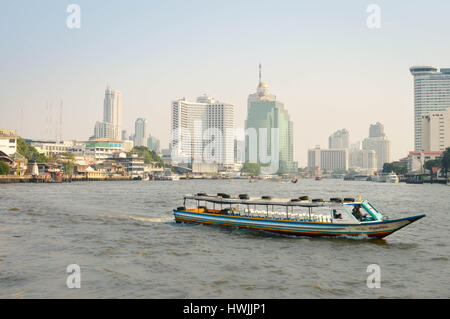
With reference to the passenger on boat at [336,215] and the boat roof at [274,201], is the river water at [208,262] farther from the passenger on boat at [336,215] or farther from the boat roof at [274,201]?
the boat roof at [274,201]

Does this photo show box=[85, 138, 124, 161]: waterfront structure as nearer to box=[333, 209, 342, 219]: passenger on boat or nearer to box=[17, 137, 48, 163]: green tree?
box=[17, 137, 48, 163]: green tree

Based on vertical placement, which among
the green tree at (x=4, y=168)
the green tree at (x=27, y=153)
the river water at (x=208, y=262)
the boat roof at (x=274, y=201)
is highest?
the green tree at (x=27, y=153)

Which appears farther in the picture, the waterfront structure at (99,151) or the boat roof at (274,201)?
the waterfront structure at (99,151)

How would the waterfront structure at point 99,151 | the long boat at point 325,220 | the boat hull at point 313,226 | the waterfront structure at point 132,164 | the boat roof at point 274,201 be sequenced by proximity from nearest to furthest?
the boat hull at point 313,226, the long boat at point 325,220, the boat roof at point 274,201, the waterfront structure at point 132,164, the waterfront structure at point 99,151

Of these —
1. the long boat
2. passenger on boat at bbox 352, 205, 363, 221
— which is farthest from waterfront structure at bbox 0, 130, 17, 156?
passenger on boat at bbox 352, 205, 363, 221

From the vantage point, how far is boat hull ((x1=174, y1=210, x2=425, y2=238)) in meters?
24.4

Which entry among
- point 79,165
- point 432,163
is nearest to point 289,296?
point 79,165

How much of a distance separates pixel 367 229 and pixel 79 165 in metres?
142

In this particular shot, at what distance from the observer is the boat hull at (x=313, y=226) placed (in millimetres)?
24430

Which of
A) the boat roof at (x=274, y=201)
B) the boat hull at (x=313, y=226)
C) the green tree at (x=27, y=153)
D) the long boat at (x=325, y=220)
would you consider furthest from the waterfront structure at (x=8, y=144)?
the long boat at (x=325, y=220)

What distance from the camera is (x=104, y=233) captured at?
2839 cm

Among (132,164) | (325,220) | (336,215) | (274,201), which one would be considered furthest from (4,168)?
(336,215)

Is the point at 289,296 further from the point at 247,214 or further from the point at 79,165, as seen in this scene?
the point at 79,165

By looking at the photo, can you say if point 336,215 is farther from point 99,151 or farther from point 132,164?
point 99,151
